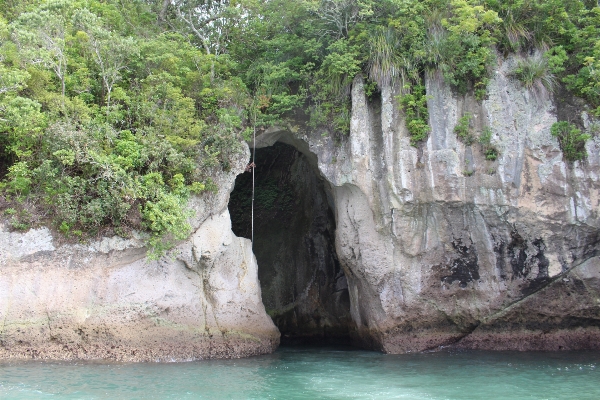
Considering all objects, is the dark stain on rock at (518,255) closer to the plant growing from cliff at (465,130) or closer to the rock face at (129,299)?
the plant growing from cliff at (465,130)

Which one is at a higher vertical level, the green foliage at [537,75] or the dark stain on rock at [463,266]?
the green foliage at [537,75]

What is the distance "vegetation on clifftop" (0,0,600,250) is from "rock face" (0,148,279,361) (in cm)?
58

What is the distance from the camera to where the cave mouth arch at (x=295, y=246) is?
15.4 metres

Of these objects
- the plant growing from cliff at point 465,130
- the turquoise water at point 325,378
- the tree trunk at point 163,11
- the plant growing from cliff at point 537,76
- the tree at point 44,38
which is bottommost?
the turquoise water at point 325,378

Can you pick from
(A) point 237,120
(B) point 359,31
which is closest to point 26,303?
(A) point 237,120

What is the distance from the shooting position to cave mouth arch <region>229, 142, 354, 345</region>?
15414 millimetres

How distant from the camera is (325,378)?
369 inches

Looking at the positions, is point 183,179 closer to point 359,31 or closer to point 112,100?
point 112,100

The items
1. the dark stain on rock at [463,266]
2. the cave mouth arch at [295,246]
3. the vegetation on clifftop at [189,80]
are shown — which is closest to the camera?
the vegetation on clifftop at [189,80]

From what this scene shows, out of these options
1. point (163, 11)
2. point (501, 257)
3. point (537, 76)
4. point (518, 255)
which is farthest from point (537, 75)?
point (163, 11)

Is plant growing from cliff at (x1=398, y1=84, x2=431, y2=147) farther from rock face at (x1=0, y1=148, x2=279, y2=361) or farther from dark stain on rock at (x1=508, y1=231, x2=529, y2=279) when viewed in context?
rock face at (x1=0, y1=148, x2=279, y2=361)

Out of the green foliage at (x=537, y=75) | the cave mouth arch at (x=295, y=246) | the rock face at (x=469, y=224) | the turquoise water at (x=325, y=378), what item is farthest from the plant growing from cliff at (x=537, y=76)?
→ the turquoise water at (x=325, y=378)

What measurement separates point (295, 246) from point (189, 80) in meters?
6.18

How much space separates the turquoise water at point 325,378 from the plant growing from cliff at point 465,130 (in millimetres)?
4578
